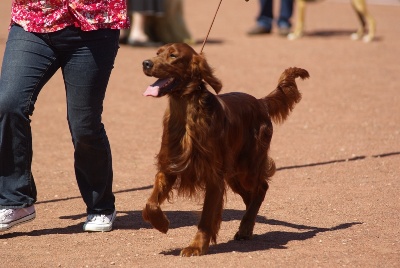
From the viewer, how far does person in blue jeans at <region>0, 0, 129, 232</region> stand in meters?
5.78

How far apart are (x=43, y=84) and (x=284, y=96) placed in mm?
1718

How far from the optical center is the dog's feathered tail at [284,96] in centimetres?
643

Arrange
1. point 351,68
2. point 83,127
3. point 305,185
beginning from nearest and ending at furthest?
point 83,127 → point 305,185 → point 351,68

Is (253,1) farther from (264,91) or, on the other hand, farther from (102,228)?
(102,228)

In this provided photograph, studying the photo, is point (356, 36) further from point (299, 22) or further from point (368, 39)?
point (299, 22)

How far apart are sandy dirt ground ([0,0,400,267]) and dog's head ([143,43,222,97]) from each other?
41.1 inches

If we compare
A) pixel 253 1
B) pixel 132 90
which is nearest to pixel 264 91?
pixel 132 90

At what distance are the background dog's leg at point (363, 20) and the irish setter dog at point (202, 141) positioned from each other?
11168mm

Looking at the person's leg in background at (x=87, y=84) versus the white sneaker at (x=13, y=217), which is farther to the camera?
the white sneaker at (x=13, y=217)

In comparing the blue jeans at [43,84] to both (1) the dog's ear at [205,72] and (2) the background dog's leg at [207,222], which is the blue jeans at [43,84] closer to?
(1) the dog's ear at [205,72]

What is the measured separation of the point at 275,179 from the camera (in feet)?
25.8

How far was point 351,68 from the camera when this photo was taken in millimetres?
14312

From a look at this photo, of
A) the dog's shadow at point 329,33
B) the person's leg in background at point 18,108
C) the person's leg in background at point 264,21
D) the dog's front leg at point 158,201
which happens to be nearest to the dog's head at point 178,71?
the dog's front leg at point 158,201

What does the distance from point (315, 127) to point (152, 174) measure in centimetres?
275
